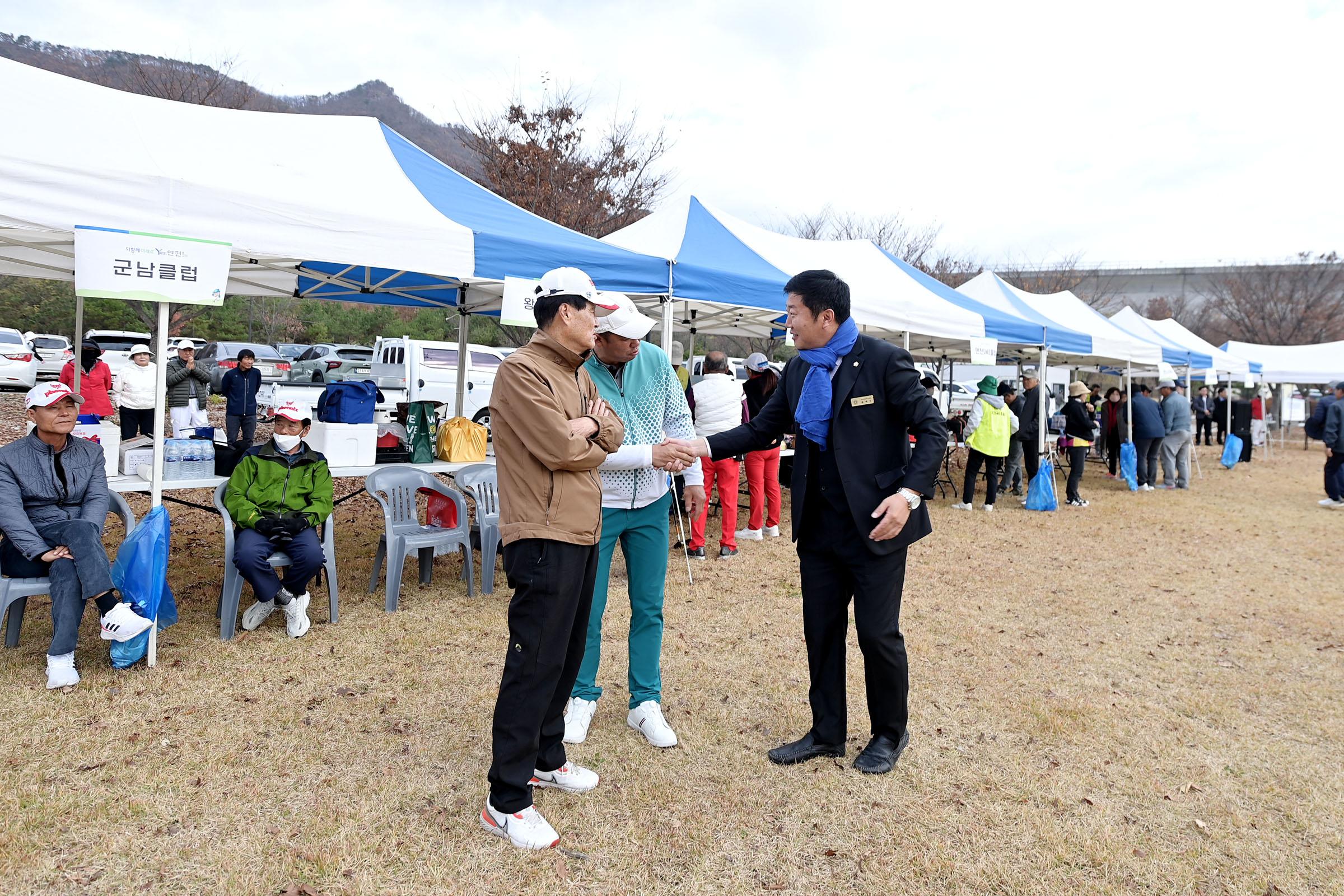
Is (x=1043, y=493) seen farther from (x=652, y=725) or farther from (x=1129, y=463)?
(x=652, y=725)

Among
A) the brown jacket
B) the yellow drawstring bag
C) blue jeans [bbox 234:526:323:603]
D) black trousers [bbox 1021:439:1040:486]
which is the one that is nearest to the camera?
the brown jacket

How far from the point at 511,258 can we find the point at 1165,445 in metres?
12.9

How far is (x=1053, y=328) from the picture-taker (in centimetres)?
1213

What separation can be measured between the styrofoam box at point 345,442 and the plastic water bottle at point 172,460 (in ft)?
2.80

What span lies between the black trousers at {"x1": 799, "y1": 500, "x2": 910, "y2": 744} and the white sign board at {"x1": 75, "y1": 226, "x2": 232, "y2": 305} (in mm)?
3011

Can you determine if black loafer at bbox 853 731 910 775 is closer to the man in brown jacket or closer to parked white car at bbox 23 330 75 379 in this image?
the man in brown jacket

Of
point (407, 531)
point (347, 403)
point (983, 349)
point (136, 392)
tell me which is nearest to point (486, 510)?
point (407, 531)

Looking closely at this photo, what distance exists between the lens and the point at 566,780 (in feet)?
10.1

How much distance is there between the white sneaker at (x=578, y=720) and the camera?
11.4 ft

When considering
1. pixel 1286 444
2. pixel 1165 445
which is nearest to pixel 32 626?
pixel 1165 445

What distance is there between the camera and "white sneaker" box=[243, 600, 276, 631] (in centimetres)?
484

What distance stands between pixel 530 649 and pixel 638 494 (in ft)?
3.07

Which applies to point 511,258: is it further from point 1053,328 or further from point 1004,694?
point 1053,328

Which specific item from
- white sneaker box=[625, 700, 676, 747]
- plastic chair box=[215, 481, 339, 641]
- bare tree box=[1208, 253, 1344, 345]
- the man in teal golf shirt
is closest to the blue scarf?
the man in teal golf shirt
